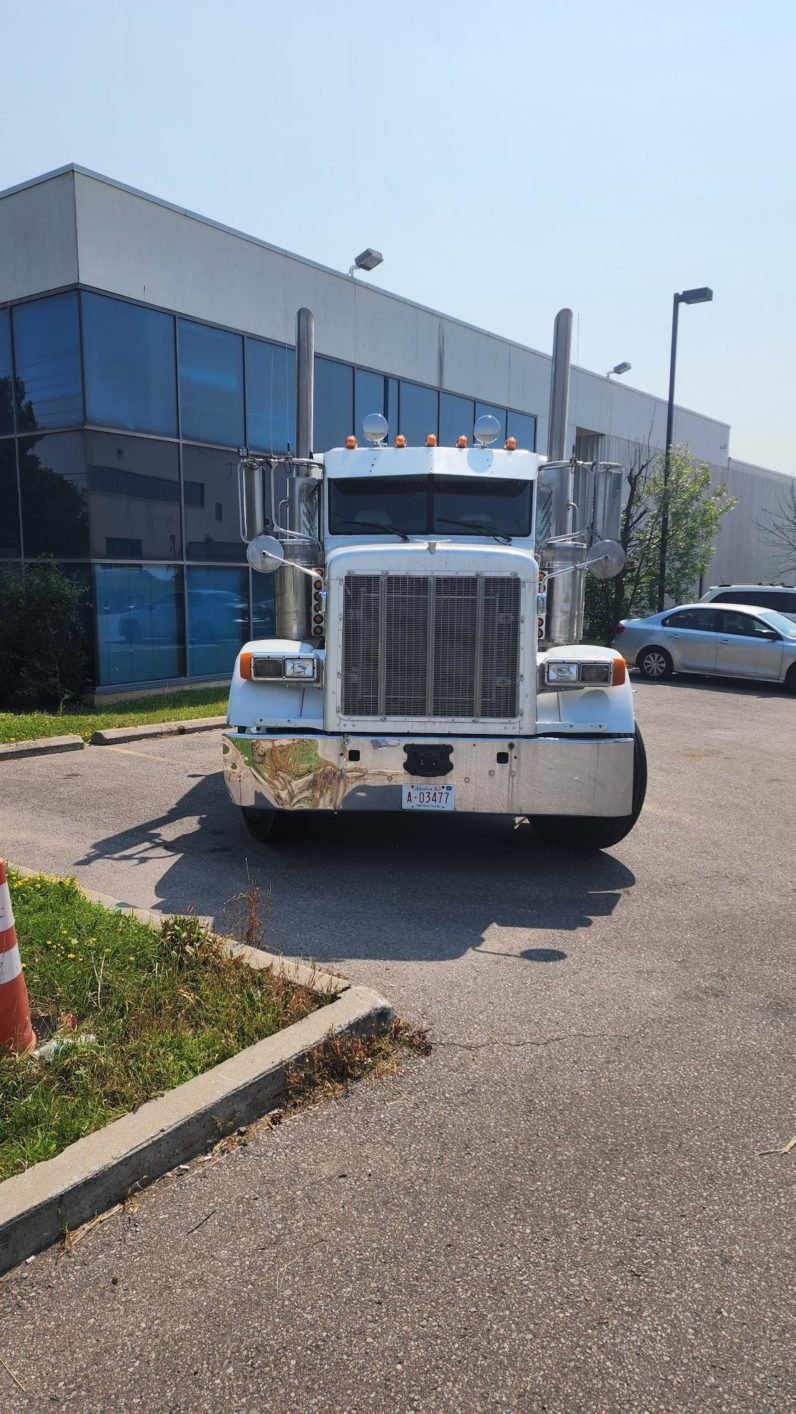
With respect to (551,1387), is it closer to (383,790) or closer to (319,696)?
(383,790)

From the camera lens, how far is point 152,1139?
9.61ft

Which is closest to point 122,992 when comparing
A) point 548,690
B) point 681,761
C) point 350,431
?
point 548,690

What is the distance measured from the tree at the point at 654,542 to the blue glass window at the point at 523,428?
246 cm

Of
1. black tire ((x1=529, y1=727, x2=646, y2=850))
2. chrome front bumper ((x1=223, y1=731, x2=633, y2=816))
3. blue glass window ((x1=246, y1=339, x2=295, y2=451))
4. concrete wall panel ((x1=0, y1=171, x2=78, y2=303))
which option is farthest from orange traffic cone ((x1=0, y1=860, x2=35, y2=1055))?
blue glass window ((x1=246, y1=339, x2=295, y2=451))

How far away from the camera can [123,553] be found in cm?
1405

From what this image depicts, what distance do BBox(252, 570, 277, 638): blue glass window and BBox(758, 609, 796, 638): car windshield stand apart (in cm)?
855

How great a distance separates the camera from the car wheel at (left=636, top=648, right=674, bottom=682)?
17.9m

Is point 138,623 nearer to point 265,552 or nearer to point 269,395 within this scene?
point 269,395

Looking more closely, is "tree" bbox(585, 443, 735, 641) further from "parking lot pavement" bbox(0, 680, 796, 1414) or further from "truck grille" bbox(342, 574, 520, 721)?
"parking lot pavement" bbox(0, 680, 796, 1414)

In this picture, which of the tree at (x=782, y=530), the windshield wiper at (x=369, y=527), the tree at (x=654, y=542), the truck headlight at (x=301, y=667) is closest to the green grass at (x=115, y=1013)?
the truck headlight at (x=301, y=667)

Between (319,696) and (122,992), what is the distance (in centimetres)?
253

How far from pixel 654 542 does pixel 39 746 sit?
58.2 feet

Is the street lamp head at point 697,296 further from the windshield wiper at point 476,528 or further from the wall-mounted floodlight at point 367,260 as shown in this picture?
the windshield wiper at point 476,528

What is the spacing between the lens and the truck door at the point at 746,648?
16.4m
